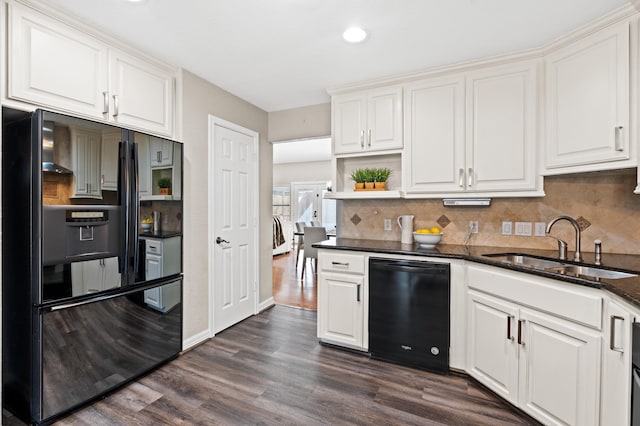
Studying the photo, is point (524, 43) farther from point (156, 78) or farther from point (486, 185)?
point (156, 78)

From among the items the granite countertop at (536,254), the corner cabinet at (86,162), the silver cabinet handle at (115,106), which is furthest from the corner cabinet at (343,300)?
the silver cabinet handle at (115,106)

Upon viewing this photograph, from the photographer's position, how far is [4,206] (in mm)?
1816

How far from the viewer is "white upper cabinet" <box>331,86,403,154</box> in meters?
2.82

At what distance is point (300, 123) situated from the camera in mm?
3678

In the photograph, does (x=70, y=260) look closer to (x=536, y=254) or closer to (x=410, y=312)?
(x=410, y=312)

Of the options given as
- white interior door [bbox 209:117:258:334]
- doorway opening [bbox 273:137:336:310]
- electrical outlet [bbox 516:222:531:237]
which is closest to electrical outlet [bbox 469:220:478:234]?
electrical outlet [bbox 516:222:531:237]

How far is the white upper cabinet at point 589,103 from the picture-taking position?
6.26 ft

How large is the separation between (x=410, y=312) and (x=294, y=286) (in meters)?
2.69

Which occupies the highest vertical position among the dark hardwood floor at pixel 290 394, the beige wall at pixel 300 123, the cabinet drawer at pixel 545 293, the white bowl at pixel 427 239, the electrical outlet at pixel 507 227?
the beige wall at pixel 300 123

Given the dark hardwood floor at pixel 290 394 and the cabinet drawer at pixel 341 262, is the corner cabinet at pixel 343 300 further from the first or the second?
the dark hardwood floor at pixel 290 394

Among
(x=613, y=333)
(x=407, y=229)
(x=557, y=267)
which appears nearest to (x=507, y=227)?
(x=557, y=267)

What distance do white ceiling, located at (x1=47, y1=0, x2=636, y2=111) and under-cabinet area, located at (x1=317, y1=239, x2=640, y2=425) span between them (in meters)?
1.54

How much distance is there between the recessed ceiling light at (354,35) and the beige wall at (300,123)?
1.31 meters

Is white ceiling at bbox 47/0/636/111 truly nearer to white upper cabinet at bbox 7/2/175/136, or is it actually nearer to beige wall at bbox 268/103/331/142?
white upper cabinet at bbox 7/2/175/136
